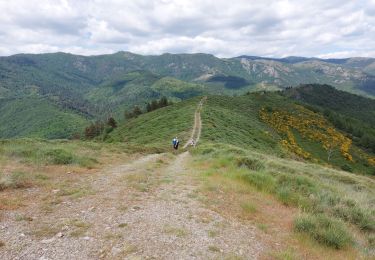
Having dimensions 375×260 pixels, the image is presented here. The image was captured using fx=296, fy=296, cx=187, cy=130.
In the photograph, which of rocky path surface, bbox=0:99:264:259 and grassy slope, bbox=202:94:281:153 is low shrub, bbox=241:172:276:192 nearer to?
rocky path surface, bbox=0:99:264:259

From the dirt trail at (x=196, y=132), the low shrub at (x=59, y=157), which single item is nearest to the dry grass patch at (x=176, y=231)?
the low shrub at (x=59, y=157)

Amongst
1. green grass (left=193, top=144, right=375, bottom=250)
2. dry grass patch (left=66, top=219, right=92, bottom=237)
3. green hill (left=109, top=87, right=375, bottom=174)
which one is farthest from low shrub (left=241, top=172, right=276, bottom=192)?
green hill (left=109, top=87, right=375, bottom=174)

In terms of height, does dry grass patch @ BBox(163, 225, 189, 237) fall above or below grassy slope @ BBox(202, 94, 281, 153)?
above

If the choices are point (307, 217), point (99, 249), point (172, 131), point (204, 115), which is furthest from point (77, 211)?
point (204, 115)

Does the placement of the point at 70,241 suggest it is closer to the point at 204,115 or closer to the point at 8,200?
the point at 8,200

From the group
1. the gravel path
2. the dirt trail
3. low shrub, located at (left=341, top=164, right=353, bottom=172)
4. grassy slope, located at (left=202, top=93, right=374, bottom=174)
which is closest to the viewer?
the gravel path

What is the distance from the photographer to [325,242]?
8.47 meters

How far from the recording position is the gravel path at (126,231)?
22.7ft

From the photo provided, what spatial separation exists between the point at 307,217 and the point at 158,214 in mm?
4763

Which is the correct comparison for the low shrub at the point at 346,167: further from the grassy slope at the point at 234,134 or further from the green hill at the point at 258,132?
the grassy slope at the point at 234,134

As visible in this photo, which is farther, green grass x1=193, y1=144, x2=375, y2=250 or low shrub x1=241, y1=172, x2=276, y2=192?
low shrub x1=241, y1=172, x2=276, y2=192

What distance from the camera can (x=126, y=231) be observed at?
804 centimetres

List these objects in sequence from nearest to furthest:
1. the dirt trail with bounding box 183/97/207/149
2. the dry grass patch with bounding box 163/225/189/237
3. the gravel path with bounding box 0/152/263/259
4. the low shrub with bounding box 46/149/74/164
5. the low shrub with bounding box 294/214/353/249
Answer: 1. the gravel path with bounding box 0/152/263/259
2. the dry grass patch with bounding box 163/225/189/237
3. the low shrub with bounding box 294/214/353/249
4. the low shrub with bounding box 46/149/74/164
5. the dirt trail with bounding box 183/97/207/149

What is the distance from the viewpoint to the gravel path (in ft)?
22.7
